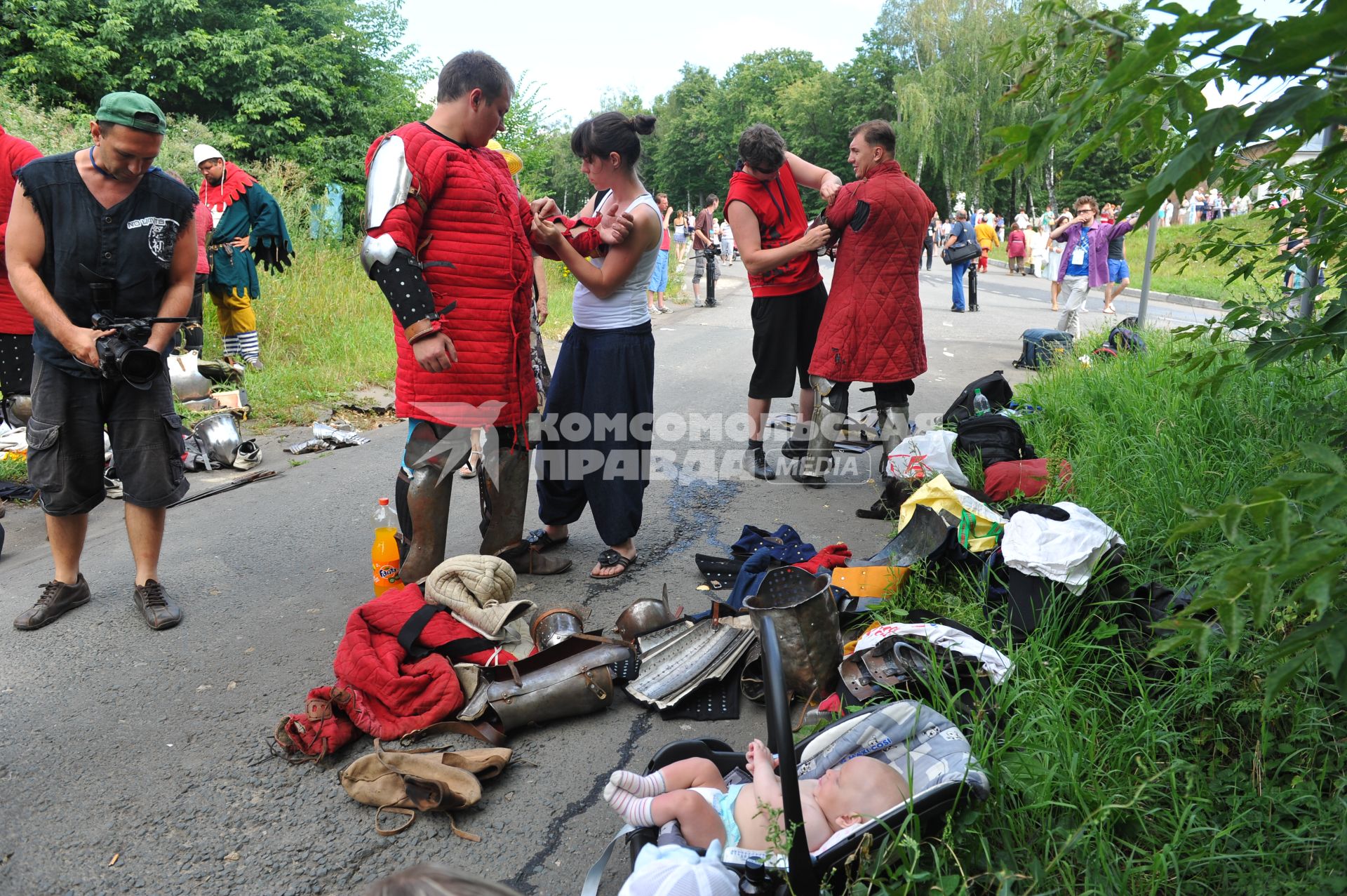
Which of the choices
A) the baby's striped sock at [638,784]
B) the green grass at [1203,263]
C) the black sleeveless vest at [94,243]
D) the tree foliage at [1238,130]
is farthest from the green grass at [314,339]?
the tree foliage at [1238,130]

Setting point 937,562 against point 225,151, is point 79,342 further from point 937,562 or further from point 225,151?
point 225,151

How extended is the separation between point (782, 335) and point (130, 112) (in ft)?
12.3

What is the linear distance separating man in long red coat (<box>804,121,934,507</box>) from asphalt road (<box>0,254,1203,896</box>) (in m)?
0.84

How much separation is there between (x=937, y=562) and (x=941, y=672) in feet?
3.64

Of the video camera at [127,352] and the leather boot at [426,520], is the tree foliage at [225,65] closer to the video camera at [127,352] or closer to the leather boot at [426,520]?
the video camera at [127,352]

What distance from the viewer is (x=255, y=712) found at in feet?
10.5

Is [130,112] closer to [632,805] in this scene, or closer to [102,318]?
[102,318]

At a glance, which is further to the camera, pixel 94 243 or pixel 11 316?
pixel 11 316

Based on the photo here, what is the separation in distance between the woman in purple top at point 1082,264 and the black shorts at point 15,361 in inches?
403

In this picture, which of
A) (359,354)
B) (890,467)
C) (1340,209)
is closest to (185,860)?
(1340,209)

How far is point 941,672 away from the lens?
9.09 feet

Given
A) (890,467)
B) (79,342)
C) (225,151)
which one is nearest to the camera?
(79,342)

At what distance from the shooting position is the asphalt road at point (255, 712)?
248cm

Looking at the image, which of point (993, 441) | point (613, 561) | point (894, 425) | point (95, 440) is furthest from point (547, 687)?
point (894, 425)
